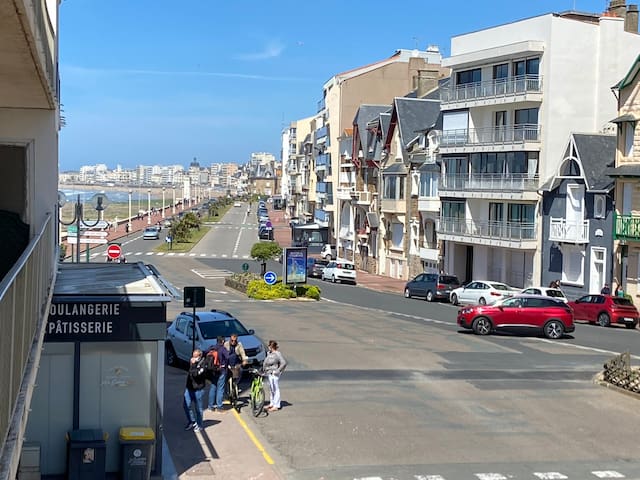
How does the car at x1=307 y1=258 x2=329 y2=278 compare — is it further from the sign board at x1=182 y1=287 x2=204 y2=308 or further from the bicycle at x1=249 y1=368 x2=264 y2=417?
the bicycle at x1=249 y1=368 x2=264 y2=417

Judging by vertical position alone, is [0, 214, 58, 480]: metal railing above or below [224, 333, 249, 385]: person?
above

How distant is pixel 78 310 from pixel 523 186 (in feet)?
133

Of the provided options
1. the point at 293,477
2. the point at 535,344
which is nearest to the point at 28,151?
the point at 293,477

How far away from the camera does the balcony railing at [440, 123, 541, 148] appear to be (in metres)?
51.3

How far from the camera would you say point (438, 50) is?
92.2 meters

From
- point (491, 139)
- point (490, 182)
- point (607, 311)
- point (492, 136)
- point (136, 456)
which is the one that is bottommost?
point (607, 311)

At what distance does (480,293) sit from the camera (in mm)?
46969

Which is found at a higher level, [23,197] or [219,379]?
[23,197]

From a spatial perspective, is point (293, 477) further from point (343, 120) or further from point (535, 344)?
point (343, 120)

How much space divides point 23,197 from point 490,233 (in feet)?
141

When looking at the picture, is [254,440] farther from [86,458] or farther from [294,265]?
[294,265]

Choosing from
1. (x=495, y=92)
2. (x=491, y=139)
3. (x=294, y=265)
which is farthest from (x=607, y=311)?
(x=495, y=92)

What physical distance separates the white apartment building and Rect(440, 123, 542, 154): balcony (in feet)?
0.20

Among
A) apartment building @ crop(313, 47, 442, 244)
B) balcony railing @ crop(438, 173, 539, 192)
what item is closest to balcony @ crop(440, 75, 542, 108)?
balcony railing @ crop(438, 173, 539, 192)
